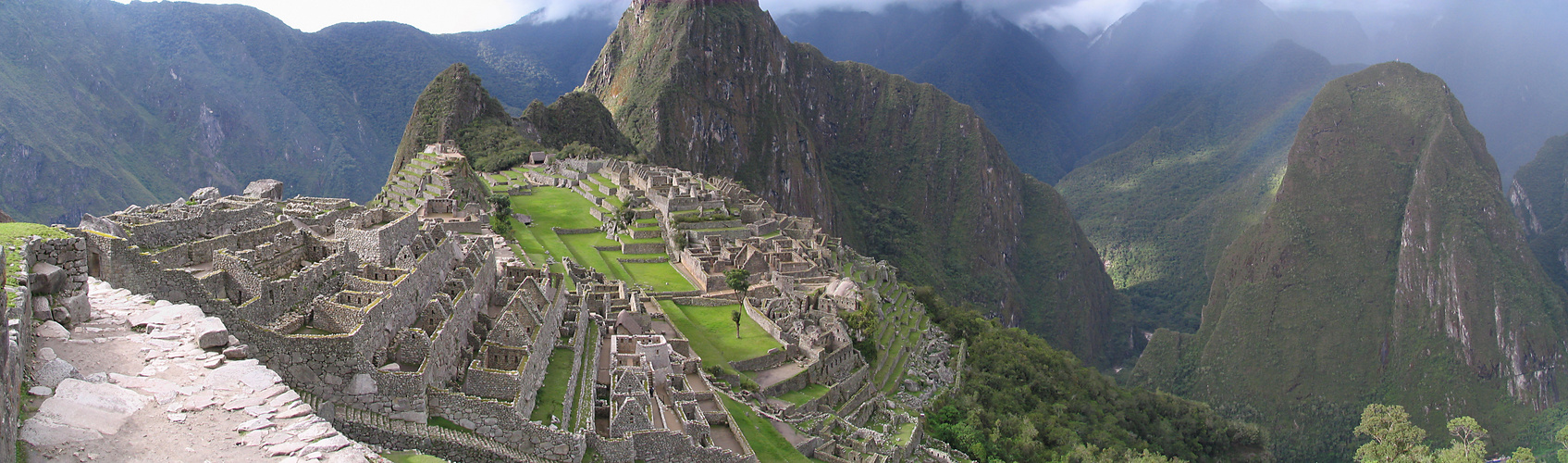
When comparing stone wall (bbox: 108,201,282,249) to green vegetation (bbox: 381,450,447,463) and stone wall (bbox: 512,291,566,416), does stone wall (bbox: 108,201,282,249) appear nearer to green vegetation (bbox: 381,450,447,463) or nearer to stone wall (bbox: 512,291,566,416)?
stone wall (bbox: 512,291,566,416)

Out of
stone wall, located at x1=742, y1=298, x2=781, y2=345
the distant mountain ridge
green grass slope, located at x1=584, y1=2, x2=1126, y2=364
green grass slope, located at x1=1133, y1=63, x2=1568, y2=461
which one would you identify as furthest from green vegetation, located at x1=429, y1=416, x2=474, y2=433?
green grass slope, located at x1=584, y1=2, x2=1126, y2=364

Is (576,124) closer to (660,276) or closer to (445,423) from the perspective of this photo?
(660,276)

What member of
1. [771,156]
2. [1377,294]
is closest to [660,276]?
[1377,294]

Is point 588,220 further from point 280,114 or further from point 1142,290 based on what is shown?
point 1142,290

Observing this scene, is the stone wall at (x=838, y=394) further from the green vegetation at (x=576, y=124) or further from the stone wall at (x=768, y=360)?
the green vegetation at (x=576, y=124)

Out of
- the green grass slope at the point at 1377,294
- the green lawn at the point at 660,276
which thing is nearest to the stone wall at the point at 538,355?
the green lawn at the point at 660,276
